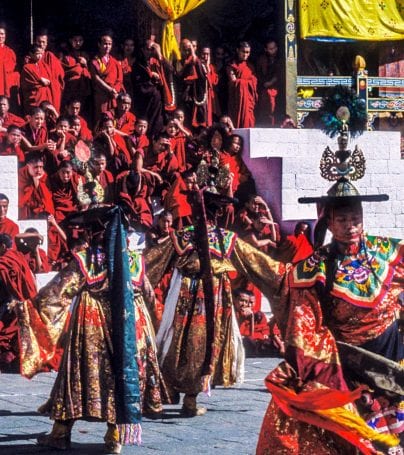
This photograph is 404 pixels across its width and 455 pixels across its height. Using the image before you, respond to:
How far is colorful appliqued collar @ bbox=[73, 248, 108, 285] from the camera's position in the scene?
915 cm

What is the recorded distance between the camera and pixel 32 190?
14.8 m

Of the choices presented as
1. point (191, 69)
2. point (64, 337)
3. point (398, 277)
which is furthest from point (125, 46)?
point (398, 277)

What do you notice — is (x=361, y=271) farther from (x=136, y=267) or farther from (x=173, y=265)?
(x=173, y=265)

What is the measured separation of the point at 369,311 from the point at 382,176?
11055 millimetres

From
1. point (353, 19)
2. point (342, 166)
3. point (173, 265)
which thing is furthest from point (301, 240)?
point (342, 166)

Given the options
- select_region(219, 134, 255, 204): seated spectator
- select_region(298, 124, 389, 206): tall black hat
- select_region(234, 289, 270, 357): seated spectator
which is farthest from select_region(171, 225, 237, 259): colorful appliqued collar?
select_region(219, 134, 255, 204): seated spectator

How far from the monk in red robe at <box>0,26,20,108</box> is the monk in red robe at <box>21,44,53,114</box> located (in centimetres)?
10

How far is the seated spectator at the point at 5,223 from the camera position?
45.6 ft

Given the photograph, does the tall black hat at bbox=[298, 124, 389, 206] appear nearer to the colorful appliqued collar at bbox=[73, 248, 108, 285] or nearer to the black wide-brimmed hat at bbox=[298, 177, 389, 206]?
the black wide-brimmed hat at bbox=[298, 177, 389, 206]

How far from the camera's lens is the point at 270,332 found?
47.3ft

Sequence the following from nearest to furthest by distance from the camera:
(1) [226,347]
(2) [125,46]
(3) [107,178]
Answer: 1. (1) [226,347]
2. (3) [107,178]
3. (2) [125,46]

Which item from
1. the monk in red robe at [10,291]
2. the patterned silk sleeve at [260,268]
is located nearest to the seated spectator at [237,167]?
the monk in red robe at [10,291]

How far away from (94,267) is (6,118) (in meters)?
6.36

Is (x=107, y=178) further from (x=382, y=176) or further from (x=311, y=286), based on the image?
(x=311, y=286)
